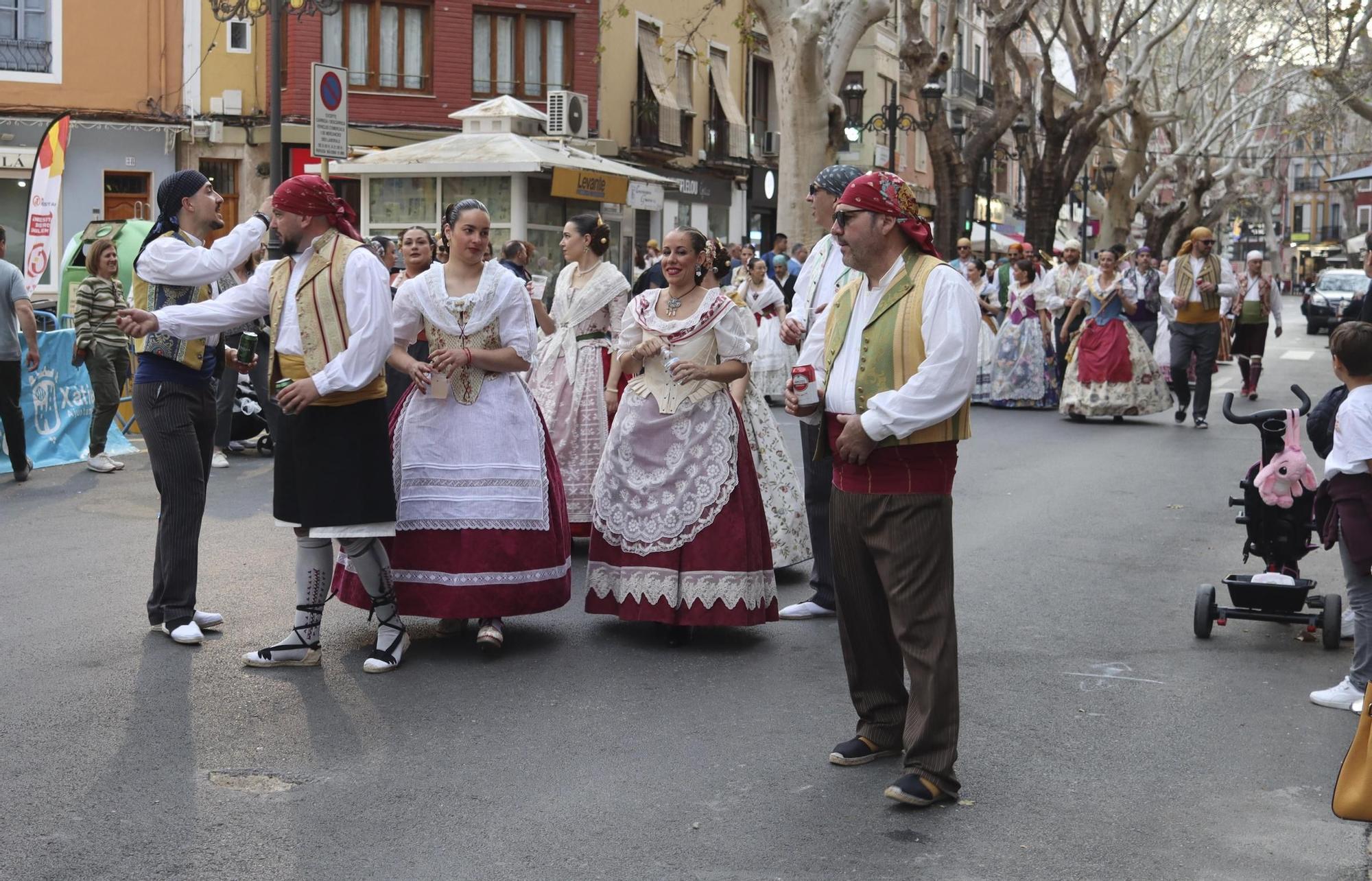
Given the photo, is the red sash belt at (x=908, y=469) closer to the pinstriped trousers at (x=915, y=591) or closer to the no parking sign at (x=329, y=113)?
the pinstriped trousers at (x=915, y=591)

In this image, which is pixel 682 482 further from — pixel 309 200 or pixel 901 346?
pixel 901 346

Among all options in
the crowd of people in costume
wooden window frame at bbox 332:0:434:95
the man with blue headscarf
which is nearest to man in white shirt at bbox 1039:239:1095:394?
the crowd of people in costume

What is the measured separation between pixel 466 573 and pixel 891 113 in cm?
2333

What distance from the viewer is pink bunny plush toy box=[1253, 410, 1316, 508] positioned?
7.22 metres

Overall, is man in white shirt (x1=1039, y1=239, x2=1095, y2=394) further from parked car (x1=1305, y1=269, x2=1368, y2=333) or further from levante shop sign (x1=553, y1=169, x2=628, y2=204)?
parked car (x1=1305, y1=269, x2=1368, y2=333)

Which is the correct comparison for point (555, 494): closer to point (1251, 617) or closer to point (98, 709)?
point (98, 709)

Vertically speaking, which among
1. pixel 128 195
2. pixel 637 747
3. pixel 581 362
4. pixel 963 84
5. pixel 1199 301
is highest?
pixel 963 84

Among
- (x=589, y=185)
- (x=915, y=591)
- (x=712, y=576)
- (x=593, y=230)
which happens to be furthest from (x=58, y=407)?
(x=589, y=185)

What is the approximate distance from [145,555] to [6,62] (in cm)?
2056

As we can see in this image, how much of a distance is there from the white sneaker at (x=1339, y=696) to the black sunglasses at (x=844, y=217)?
279 centimetres

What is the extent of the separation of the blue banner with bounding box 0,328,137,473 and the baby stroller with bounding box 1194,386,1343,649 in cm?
909

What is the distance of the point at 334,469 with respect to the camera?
6332 millimetres

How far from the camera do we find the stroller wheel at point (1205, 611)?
7.23 metres

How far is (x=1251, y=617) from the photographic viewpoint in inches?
285
